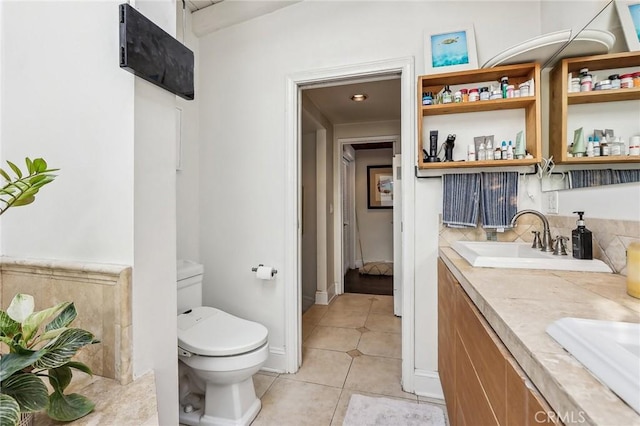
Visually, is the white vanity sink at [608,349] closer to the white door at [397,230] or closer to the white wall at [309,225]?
the white door at [397,230]

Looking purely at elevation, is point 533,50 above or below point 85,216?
above

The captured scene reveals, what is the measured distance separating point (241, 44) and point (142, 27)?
4.71 feet

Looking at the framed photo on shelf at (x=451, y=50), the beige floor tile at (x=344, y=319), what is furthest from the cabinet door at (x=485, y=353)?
the beige floor tile at (x=344, y=319)

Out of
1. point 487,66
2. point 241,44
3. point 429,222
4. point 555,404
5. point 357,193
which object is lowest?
point 555,404

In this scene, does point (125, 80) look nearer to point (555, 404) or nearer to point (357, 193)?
point (555, 404)

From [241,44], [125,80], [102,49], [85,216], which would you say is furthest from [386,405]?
[241,44]

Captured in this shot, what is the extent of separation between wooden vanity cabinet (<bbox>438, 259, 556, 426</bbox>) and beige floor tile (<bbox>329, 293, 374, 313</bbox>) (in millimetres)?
1909

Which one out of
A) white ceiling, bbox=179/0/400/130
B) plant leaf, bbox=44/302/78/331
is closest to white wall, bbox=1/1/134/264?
plant leaf, bbox=44/302/78/331

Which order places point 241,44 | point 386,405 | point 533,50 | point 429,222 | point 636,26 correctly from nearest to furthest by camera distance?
1. point 636,26
2. point 533,50
3. point 386,405
4. point 429,222
5. point 241,44

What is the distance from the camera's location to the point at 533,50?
1.41 m

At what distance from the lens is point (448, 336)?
4.26 feet

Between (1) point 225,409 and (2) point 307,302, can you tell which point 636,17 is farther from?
(2) point 307,302

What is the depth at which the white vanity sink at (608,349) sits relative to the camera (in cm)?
37

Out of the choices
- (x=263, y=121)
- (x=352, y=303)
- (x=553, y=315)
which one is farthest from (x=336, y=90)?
(x=553, y=315)
